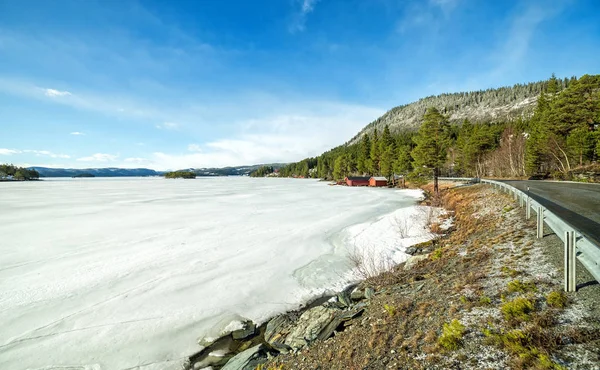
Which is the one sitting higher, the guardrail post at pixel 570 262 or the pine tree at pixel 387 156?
the pine tree at pixel 387 156

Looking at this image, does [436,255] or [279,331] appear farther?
[436,255]

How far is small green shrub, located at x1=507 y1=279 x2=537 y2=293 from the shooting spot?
18.9 ft

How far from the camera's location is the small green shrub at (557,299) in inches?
192

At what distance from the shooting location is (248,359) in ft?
20.3

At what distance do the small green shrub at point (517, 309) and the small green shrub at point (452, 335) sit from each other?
0.92 m

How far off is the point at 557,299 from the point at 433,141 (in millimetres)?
34069

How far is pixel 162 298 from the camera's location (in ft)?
31.0

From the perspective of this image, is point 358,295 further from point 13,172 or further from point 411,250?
point 13,172

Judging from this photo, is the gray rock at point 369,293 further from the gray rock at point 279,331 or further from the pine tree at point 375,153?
the pine tree at point 375,153

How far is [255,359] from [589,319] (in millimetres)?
6581

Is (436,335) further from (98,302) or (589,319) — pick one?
(98,302)

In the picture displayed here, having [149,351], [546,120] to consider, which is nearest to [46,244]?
[149,351]

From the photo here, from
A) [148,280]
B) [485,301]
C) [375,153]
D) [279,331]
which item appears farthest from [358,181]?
[485,301]

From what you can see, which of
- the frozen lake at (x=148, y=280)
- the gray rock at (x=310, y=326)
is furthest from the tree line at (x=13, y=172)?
the gray rock at (x=310, y=326)
